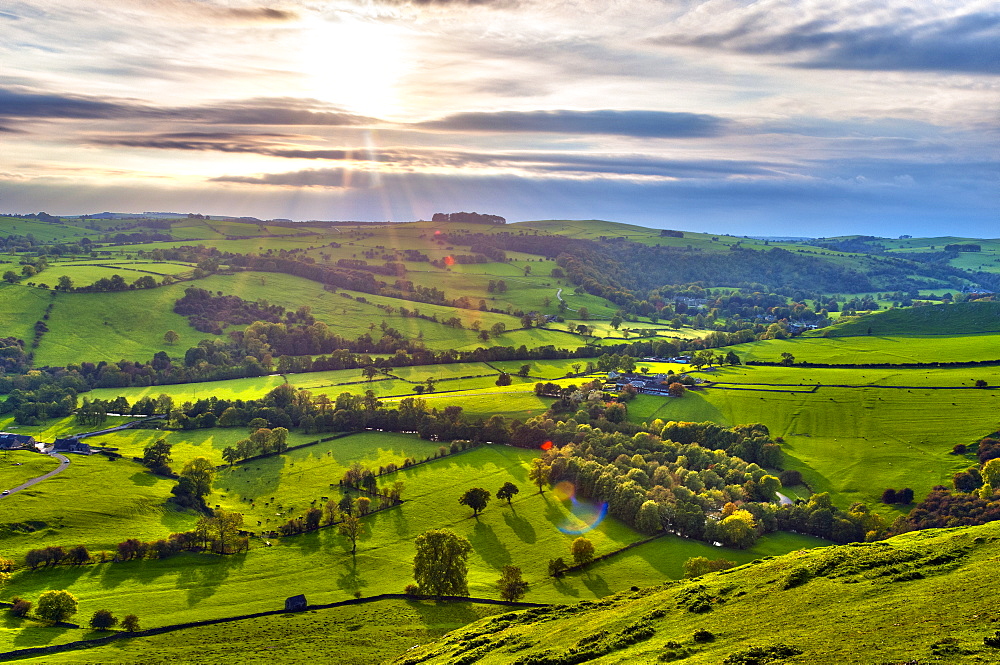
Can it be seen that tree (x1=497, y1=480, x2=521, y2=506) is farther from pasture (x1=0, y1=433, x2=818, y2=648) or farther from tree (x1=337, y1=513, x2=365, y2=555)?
tree (x1=337, y1=513, x2=365, y2=555)

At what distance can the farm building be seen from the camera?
118 meters

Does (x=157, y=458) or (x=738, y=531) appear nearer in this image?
(x=738, y=531)

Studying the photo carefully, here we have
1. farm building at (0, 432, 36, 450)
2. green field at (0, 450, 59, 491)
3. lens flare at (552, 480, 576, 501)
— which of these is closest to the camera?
green field at (0, 450, 59, 491)

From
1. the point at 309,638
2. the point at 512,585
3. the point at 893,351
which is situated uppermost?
the point at 893,351

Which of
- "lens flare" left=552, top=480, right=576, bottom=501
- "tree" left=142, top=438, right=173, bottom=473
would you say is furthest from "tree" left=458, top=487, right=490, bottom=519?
"tree" left=142, top=438, right=173, bottom=473

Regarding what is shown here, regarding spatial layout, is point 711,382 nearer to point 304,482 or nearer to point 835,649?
point 304,482

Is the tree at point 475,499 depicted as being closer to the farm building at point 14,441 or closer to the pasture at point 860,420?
the pasture at point 860,420

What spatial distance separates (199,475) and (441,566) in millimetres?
52827

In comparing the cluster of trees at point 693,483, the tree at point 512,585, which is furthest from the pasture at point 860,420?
the tree at point 512,585

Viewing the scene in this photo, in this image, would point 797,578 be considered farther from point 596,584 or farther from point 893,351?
point 893,351

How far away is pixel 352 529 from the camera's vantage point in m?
93.9

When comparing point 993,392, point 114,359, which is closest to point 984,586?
point 993,392

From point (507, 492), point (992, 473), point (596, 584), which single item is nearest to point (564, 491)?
point (507, 492)

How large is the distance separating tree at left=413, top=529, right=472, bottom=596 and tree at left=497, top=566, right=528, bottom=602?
4.66 metres
